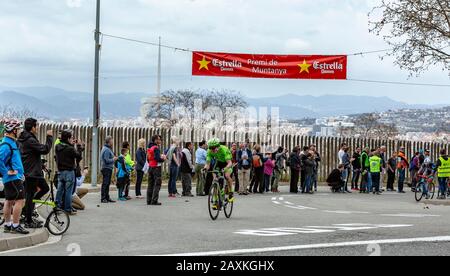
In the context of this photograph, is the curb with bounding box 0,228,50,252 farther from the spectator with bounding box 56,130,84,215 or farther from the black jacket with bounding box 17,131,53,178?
the spectator with bounding box 56,130,84,215

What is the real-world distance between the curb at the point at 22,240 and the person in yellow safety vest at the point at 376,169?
1927 cm

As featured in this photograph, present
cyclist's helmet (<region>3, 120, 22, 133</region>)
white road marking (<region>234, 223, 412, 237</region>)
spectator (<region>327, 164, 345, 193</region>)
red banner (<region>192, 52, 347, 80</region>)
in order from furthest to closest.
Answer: red banner (<region>192, 52, 347, 80</region>) → spectator (<region>327, 164, 345, 193</region>) → white road marking (<region>234, 223, 412, 237</region>) → cyclist's helmet (<region>3, 120, 22, 133</region>)

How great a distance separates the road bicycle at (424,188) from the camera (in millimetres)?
25625

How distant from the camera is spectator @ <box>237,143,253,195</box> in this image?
27156 mm

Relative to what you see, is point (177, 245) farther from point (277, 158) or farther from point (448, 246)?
point (277, 158)

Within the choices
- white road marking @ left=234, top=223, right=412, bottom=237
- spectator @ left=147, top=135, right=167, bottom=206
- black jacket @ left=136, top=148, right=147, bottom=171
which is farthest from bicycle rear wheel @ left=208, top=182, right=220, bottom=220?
black jacket @ left=136, top=148, right=147, bottom=171

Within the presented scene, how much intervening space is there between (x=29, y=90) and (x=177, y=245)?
320 feet

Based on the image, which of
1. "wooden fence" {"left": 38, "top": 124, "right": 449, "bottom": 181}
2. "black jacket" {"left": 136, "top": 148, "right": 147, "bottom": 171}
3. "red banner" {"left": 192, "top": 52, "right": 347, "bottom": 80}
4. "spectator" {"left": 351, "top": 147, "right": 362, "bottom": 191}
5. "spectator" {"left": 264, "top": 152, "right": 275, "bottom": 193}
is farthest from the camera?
"wooden fence" {"left": 38, "top": 124, "right": 449, "bottom": 181}

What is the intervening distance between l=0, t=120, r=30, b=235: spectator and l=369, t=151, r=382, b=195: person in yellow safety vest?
65.0ft

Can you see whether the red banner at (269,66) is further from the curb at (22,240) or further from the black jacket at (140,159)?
the curb at (22,240)

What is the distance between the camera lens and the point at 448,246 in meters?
11.4

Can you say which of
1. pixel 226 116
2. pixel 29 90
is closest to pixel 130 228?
pixel 226 116

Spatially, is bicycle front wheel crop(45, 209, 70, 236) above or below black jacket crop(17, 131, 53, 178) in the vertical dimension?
below

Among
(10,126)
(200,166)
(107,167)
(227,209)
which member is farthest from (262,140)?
(10,126)
